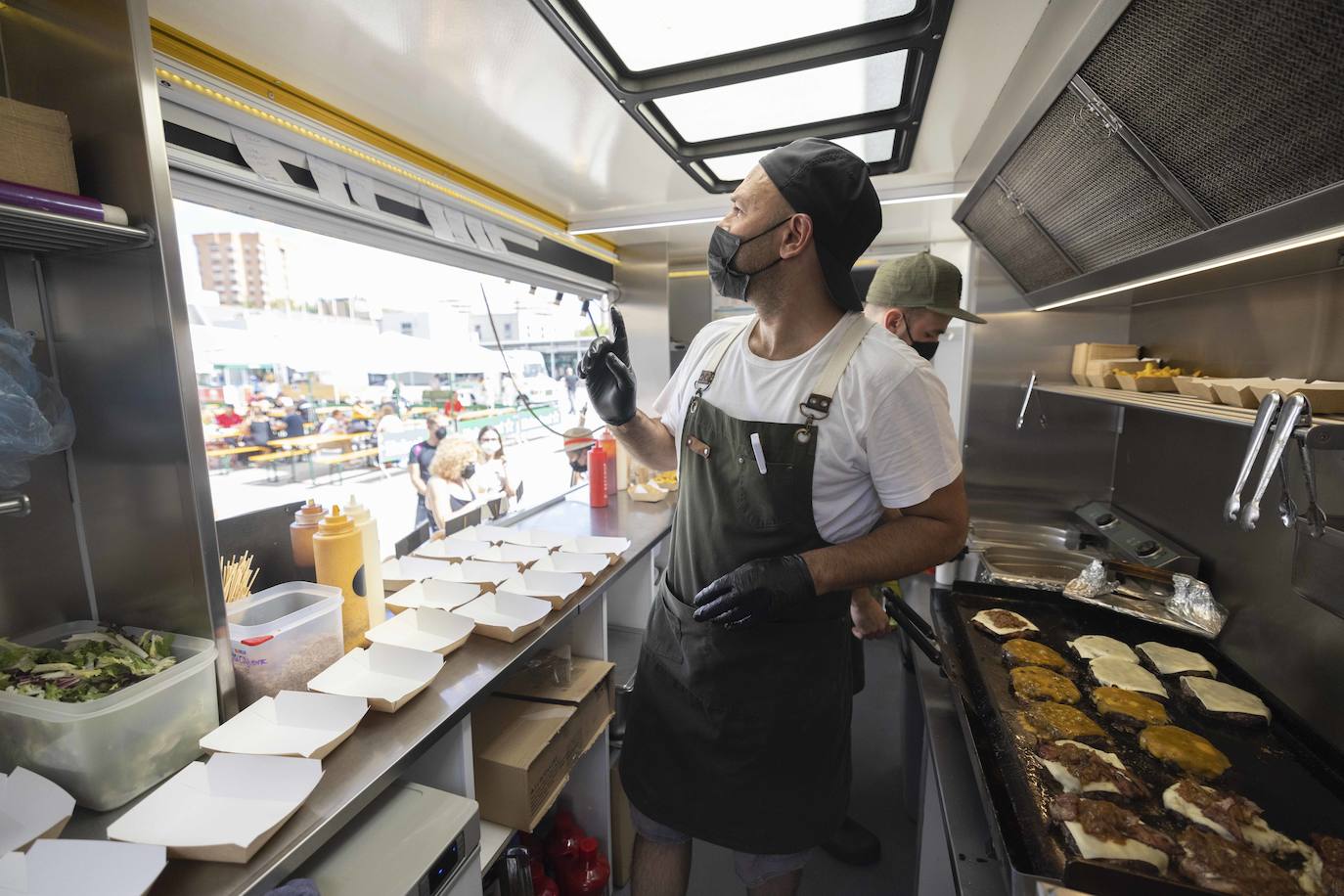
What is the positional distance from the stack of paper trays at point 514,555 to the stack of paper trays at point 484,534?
122 millimetres

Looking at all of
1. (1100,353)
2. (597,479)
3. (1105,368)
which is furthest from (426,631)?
(1100,353)

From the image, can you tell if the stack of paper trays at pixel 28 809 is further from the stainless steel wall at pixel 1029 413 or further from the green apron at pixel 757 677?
the stainless steel wall at pixel 1029 413

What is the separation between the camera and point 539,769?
1.45 metres

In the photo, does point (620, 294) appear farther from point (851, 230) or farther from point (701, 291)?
point (851, 230)

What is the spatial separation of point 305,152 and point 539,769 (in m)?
1.90

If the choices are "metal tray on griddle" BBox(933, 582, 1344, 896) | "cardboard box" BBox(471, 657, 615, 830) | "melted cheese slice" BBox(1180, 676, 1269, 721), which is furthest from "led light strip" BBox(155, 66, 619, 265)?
"melted cheese slice" BBox(1180, 676, 1269, 721)

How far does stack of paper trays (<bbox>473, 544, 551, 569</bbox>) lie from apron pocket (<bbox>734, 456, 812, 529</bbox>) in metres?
1.04

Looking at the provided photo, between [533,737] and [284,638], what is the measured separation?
2.18 feet

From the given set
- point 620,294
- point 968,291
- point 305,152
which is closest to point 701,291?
point 620,294

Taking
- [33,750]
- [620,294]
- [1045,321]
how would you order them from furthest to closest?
[620,294] < [1045,321] < [33,750]

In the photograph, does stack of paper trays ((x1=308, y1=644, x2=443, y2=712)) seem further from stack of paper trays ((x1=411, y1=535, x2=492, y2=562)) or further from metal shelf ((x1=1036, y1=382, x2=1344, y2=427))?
metal shelf ((x1=1036, y1=382, x2=1344, y2=427))

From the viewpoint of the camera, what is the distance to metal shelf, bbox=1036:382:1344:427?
46.9 inches

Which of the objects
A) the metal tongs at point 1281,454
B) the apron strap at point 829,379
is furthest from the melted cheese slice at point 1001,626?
the apron strap at point 829,379

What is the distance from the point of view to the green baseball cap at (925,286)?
2152mm
